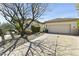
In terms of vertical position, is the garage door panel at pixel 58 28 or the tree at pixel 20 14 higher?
the tree at pixel 20 14

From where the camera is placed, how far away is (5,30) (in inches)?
181

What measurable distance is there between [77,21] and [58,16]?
413 millimetres

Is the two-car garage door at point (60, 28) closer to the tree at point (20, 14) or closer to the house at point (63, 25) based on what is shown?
the house at point (63, 25)

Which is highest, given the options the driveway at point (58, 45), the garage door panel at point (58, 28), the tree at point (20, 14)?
the tree at point (20, 14)

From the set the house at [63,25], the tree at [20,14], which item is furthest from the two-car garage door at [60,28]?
the tree at [20,14]

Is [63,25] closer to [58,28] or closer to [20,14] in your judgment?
[58,28]

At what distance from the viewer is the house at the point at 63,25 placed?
15.1 ft

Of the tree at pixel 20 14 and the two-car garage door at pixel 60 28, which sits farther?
the two-car garage door at pixel 60 28

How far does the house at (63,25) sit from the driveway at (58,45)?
130mm

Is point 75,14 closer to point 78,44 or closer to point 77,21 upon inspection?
point 77,21

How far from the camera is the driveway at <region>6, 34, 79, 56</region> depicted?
4531 millimetres

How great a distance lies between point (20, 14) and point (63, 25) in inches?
37.5

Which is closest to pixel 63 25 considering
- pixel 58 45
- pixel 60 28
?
pixel 60 28

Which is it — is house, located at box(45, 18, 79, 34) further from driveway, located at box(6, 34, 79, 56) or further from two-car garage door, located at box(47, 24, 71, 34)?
driveway, located at box(6, 34, 79, 56)
